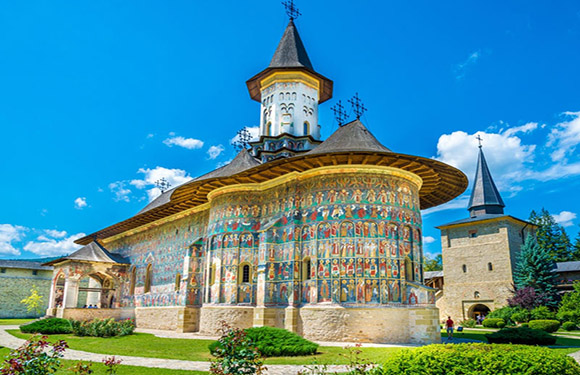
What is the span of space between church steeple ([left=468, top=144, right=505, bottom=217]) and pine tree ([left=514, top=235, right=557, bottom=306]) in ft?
16.6

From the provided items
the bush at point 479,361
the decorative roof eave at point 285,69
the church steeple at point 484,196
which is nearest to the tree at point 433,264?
the church steeple at point 484,196

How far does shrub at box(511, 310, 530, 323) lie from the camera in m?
27.4

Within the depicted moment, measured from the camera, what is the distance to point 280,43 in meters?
26.2

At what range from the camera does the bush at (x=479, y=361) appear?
588cm

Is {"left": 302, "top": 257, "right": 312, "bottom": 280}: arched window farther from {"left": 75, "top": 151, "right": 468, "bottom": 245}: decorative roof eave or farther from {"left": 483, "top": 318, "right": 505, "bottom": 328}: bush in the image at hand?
{"left": 483, "top": 318, "right": 505, "bottom": 328}: bush

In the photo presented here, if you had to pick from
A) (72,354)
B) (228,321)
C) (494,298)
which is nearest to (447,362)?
(72,354)

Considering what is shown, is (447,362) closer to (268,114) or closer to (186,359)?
(186,359)

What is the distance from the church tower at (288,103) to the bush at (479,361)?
16.3 metres

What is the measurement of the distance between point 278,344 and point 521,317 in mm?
22166

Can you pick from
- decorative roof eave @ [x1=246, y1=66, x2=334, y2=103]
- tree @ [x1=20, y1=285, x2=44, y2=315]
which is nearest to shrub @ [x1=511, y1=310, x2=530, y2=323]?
decorative roof eave @ [x1=246, y1=66, x2=334, y2=103]

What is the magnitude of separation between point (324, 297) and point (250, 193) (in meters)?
5.89

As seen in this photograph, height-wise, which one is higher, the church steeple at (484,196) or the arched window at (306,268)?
the church steeple at (484,196)

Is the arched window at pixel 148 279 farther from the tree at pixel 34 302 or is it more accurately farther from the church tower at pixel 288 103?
the tree at pixel 34 302

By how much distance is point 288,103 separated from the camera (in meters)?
23.8
